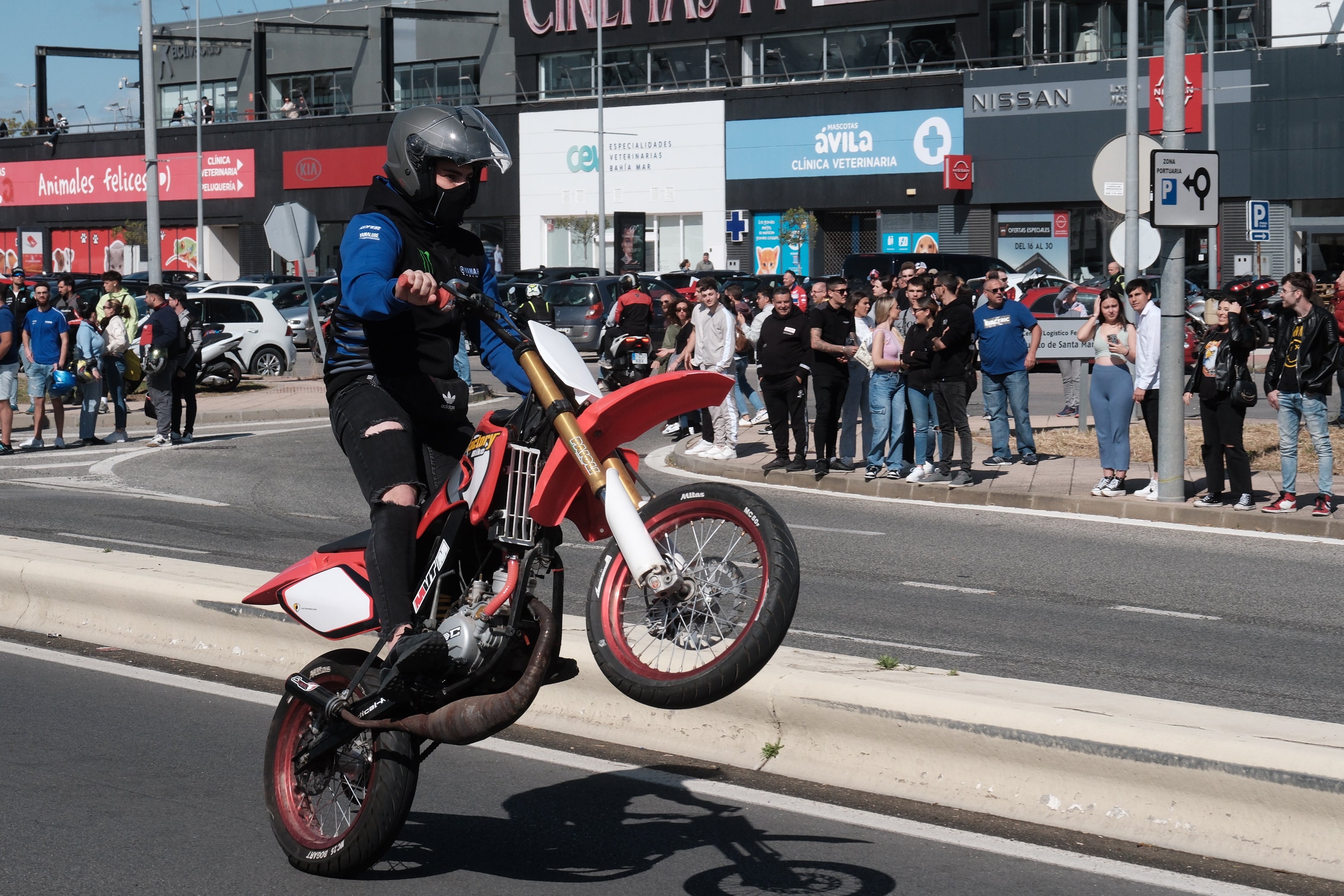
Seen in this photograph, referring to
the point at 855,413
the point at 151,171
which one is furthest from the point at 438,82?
the point at 855,413

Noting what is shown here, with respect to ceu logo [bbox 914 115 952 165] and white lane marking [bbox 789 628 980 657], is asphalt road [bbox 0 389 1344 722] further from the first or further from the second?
ceu logo [bbox 914 115 952 165]

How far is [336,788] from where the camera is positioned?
4770 mm

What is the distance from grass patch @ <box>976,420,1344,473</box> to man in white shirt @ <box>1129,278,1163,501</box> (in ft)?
4.37

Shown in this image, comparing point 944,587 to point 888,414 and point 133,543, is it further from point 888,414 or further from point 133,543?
point 133,543

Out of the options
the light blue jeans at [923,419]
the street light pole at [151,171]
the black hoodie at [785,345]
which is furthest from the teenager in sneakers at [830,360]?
the street light pole at [151,171]

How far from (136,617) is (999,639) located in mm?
4564

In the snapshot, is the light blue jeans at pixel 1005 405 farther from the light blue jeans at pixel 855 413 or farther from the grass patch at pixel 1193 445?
the light blue jeans at pixel 855 413

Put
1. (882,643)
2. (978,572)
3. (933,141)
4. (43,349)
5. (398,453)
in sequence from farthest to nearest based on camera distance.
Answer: (933,141) < (43,349) < (978,572) < (882,643) < (398,453)

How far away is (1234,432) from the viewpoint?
545 inches

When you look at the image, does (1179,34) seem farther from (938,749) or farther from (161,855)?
(161,855)

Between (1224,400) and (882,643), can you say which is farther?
(1224,400)

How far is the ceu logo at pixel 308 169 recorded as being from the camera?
2489 inches

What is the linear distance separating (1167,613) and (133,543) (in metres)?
7.63

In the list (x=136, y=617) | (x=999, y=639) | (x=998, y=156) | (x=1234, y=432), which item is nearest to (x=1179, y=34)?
(x=1234, y=432)
